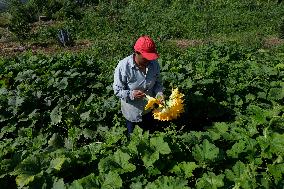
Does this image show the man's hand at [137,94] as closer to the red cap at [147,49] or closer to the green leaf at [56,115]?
the red cap at [147,49]

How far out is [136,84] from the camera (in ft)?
17.0

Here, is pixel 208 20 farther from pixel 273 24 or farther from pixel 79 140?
pixel 79 140

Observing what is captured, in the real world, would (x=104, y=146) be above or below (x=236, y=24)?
above

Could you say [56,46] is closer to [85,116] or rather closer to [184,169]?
[85,116]

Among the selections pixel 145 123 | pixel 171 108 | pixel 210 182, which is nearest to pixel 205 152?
pixel 210 182

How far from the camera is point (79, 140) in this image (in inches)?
244

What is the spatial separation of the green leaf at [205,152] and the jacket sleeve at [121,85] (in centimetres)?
138

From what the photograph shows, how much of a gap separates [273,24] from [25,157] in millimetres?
14473

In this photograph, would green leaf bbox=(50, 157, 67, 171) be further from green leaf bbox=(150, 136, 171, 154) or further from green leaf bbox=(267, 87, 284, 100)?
green leaf bbox=(267, 87, 284, 100)

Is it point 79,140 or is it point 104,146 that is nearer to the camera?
point 104,146

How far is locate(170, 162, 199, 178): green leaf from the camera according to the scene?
147 inches

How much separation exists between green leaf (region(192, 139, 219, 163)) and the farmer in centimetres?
104

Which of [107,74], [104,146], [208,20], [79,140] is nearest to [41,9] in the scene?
[208,20]

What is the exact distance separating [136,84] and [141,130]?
0.91 metres
